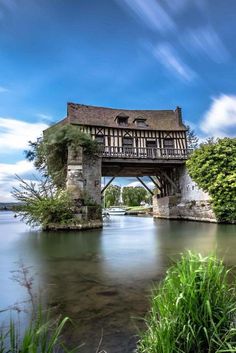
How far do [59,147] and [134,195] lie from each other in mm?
38668

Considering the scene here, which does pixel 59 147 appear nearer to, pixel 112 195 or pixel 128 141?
pixel 128 141

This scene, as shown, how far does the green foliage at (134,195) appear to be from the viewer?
5253 centimetres

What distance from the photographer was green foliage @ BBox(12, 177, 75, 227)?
12.1m

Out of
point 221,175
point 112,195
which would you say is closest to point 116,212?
point 112,195

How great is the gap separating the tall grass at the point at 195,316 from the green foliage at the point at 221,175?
13.2 meters

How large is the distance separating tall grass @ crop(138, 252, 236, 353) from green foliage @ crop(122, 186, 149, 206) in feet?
166

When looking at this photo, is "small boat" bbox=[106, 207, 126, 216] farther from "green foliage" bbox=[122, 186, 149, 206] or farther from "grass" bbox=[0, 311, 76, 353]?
"grass" bbox=[0, 311, 76, 353]

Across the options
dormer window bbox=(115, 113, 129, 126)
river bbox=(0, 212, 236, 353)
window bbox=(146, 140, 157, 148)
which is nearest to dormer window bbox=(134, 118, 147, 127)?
dormer window bbox=(115, 113, 129, 126)

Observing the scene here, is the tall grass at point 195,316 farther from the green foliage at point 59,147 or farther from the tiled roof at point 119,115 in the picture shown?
the tiled roof at point 119,115

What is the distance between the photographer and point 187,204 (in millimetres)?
18609

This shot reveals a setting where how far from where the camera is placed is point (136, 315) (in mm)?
2764

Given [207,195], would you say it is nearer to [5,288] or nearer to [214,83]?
[214,83]

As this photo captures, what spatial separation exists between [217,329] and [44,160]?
50.9 feet

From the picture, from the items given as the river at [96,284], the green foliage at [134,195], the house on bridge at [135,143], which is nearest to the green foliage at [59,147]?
the house on bridge at [135,143]
